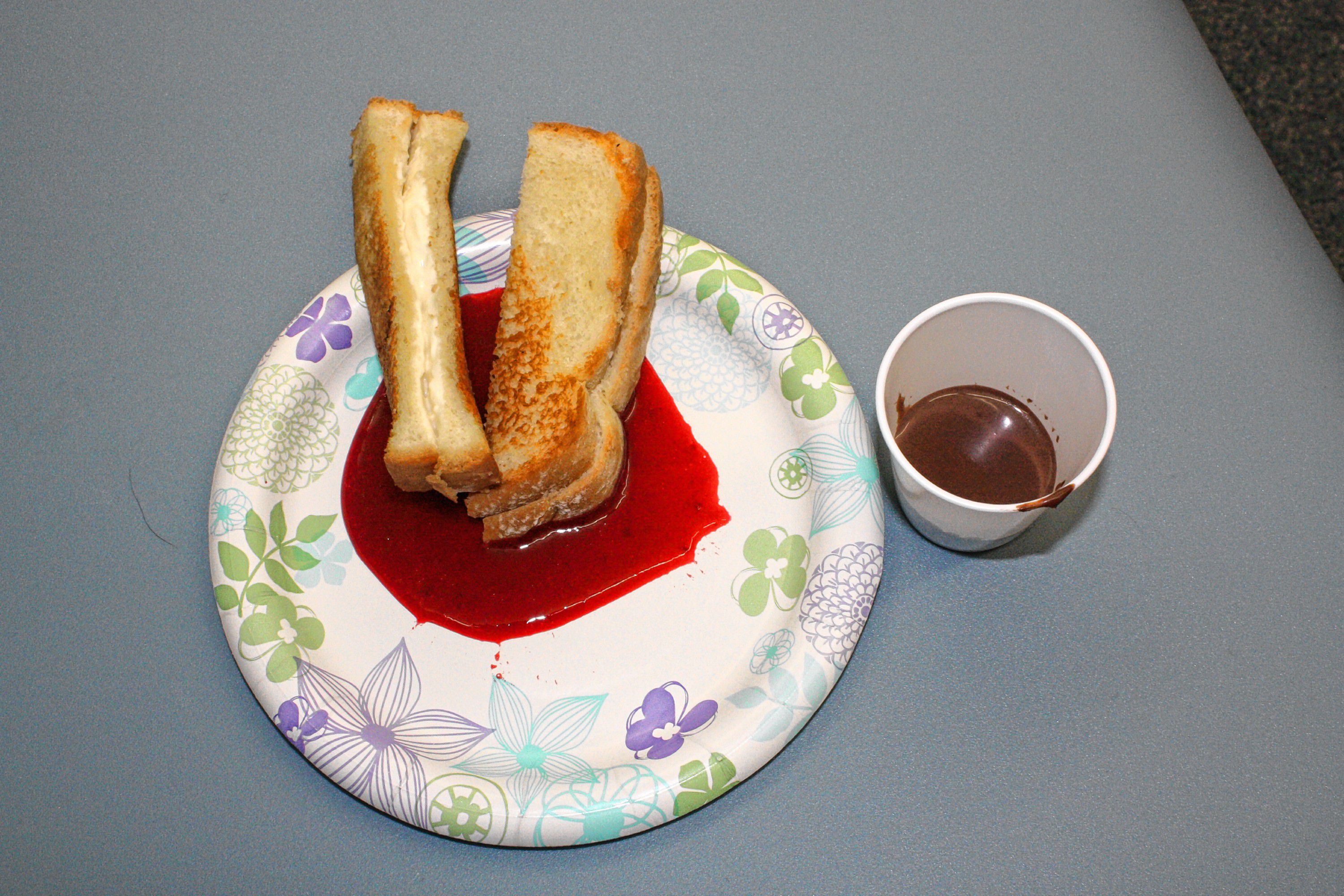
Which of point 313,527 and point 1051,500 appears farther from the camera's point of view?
point 313,527

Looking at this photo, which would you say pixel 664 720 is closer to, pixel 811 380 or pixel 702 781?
pixel 702 781

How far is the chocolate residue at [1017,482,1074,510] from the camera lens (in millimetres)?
1028

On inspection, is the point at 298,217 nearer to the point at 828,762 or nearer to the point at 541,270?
the point at 541,270

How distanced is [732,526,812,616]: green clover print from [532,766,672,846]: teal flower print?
0.28 metres

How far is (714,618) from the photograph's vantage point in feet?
4.03

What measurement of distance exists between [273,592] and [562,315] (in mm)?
558

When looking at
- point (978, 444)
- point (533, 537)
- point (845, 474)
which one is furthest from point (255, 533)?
point (978, 444)

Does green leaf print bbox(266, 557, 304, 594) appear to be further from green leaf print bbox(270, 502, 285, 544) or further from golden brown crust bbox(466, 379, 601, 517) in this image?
golden brown crust bbox(466, 379, 601, 517)

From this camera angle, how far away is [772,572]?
4.08 feet

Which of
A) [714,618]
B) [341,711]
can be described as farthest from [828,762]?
[341,711]

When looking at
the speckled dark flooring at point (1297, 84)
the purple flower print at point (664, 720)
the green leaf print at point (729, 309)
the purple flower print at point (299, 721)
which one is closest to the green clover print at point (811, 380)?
the green leaf print at point (729, 309)

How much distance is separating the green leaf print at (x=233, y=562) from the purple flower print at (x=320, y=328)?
0.29m

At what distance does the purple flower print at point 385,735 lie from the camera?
110 cm

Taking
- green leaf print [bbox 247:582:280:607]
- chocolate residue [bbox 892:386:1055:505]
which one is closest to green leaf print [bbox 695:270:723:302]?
chocolate residue [bbox 892:386:1055:505]
